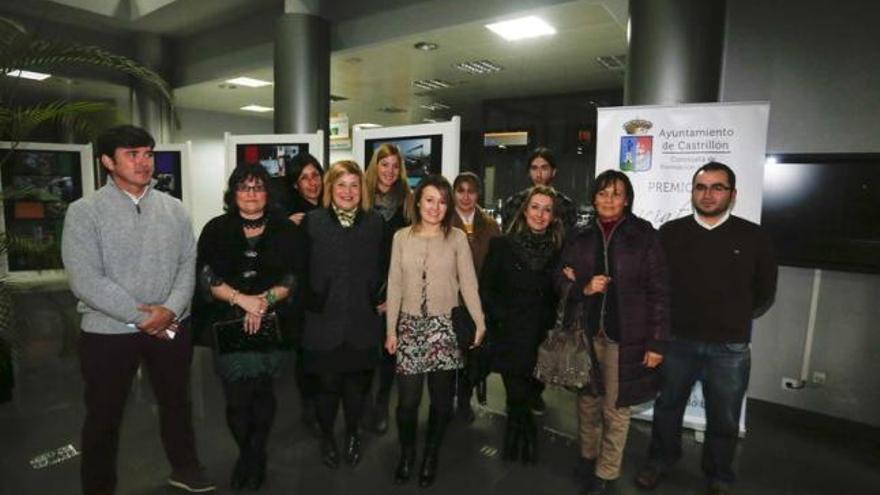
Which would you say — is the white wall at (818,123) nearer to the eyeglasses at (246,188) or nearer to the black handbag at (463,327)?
the black handbag at (463,327)

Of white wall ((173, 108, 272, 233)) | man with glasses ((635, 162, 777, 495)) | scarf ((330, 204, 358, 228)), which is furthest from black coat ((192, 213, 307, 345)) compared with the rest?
white wall ((173, 108, 272, 233))

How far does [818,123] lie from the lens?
132 inches

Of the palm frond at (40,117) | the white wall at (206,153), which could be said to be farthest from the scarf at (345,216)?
the white wall at (206,153)

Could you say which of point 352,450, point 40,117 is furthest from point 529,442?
point 40,117

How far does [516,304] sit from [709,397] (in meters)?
1.06

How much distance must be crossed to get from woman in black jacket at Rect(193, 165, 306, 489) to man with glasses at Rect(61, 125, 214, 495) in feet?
0.37

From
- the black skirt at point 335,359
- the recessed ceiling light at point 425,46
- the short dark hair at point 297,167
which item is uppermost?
the recessed ceiling light at point 425,46

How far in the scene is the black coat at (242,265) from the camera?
89.7 inches

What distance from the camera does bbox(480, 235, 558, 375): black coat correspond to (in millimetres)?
2494

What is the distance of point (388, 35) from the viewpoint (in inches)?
217

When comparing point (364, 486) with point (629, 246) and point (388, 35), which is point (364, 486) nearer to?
point (629, 246)

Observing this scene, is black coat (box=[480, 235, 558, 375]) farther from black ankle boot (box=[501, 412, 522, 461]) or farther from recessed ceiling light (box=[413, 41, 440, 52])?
recessed ceiling light (box=[413, 41, 440, 52])

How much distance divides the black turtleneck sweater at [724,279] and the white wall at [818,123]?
1.36 m

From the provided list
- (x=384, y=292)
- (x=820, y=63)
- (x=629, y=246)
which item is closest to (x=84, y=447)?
(x=384, y=292)
